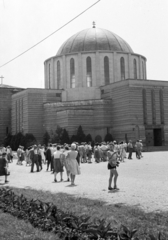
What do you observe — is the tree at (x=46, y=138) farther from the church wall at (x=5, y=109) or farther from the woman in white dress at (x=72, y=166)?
the woman in white dress at (x=72, y=166)

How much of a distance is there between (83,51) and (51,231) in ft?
238

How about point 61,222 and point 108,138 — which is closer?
point 61,222

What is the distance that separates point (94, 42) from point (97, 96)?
1356 centimetres

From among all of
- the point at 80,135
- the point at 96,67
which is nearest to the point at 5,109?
the point at 96,67

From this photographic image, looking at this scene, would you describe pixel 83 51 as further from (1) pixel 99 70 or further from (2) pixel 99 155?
(2) pixel 99 155

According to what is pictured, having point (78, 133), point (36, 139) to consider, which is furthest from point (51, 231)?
point (36, 139)

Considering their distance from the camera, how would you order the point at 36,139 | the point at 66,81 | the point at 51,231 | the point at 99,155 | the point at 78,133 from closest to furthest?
the point at 51,231
the point at 99,155
the point at 78,133
the point at 36,139
the point at 66,81

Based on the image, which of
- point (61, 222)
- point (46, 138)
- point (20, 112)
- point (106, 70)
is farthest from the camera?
point (20, 112)

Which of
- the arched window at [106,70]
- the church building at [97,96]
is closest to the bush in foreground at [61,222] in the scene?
the church building at [97,96]

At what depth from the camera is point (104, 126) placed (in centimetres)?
6781

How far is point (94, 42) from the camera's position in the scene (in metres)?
78.2

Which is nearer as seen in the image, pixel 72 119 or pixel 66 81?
pixel 72 119

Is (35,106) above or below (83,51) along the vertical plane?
below

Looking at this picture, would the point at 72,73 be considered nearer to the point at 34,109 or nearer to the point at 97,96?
the point at 97,96
